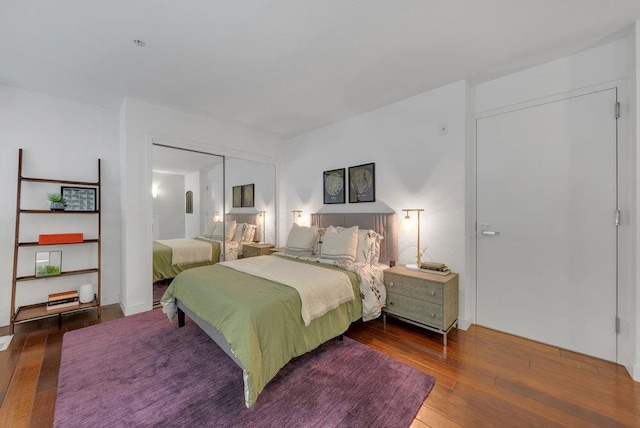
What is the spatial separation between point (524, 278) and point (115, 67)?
438cm

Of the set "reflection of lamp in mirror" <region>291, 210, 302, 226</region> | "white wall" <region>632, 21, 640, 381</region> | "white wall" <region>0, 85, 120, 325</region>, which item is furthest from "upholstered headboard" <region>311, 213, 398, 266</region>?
"white wall" <region>0, 85, 120, 325</region>

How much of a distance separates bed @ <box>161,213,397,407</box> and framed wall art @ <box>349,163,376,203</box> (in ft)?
1.17

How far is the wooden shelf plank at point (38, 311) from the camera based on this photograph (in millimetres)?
2638

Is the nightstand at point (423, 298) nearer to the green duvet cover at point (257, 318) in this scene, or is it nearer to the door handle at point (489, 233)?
the green duvet cover at point (257, 318)

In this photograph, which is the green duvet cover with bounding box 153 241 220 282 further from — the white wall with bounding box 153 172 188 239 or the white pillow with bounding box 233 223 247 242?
the white pillow with bounding box 233 223 247 242

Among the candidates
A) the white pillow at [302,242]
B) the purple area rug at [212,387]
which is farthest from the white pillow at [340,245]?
the purple area rug at [212,387]

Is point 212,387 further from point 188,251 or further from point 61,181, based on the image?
point 61,181

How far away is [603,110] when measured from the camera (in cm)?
217

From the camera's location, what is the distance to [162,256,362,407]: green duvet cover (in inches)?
64.0

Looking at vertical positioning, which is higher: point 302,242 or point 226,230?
point 226,230

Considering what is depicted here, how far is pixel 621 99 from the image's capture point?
6.88 ft

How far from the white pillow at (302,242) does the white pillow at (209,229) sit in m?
1.27

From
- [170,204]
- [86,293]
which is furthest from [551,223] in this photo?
[86,293]

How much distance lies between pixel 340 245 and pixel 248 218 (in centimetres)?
198
